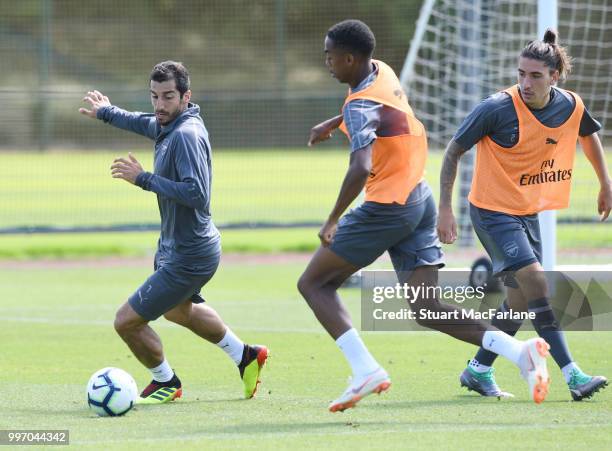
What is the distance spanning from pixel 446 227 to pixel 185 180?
5.48ft

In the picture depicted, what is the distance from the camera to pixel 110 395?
23.9 feet

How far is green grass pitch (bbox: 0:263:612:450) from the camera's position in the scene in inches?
256

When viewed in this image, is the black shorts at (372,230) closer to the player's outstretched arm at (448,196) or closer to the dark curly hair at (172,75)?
Answer: the player's outstretched arm at (448,196)

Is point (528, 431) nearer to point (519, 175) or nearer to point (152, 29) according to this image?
point (519, 175)

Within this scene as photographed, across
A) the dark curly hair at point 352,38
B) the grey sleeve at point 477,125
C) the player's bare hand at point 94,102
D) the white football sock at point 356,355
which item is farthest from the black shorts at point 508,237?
the player's bare hand at point 94,102

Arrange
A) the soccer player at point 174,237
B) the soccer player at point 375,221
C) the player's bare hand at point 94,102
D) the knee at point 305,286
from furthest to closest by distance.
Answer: the player's bare hand at point 94,102 → the soccer player at point 174,237 → the knee at point 305,286 → the soccer player at point 375,221

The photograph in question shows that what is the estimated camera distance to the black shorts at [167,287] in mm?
7715

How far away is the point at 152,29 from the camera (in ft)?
126

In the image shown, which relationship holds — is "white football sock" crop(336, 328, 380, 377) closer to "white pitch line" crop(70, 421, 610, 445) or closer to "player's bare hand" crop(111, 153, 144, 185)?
"white pitch line" crop(70, 421, 610, 445)

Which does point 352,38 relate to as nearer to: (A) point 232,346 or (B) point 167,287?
(B) point 167,287

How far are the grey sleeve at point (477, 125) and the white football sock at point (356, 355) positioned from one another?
152 cm

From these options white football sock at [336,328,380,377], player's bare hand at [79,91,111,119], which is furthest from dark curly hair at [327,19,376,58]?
player's bare hand at [79,91,111,119]

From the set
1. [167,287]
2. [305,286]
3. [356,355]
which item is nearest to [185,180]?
[167,287]

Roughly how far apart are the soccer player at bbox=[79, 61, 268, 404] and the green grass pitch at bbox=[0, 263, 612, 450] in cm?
37
